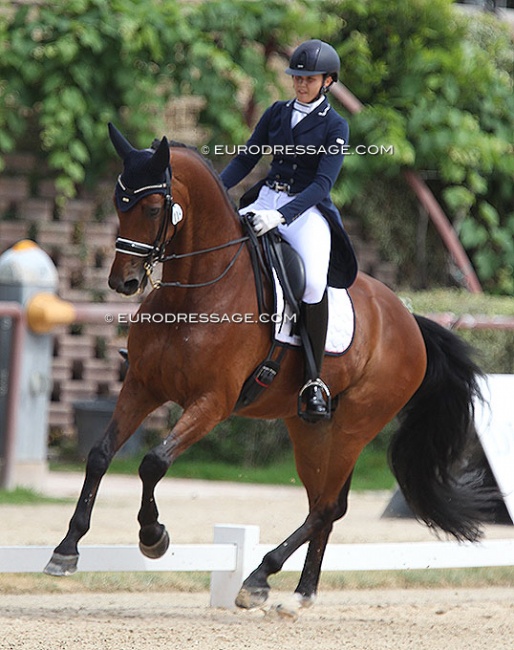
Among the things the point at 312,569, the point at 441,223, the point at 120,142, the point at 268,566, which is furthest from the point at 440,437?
the point at 441,223

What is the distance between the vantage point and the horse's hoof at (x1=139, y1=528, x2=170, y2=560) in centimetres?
461

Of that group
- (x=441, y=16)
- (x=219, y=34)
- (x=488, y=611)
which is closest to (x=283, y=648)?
(x=488, y=611)

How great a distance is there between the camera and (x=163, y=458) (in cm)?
438

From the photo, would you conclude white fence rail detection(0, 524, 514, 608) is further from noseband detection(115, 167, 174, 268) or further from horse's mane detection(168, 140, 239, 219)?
horse's mane detection(168, 140, 239, 219)

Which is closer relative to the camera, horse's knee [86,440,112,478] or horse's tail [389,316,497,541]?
horse's knee [86,440,112,478]

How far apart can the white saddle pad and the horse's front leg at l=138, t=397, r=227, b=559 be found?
20.4 inches

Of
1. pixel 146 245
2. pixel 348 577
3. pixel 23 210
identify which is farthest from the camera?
pixel 23 210

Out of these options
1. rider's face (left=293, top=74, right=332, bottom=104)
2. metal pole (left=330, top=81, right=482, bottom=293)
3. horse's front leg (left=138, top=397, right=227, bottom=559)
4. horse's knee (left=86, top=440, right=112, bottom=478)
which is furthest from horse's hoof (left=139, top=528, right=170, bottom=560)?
metal pole (left=330, top=81, right=482, bottom=293)

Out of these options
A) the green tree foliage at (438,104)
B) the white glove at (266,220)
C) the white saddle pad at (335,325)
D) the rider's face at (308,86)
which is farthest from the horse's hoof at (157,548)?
the green tree foliage at (438,104)

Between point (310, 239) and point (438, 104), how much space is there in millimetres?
5894

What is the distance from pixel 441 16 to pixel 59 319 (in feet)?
15.9

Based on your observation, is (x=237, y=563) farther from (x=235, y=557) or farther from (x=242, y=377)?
(x=242, y=377)

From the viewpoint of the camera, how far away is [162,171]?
4395mm

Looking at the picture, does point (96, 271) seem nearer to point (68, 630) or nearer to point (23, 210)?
point (23, 210)
